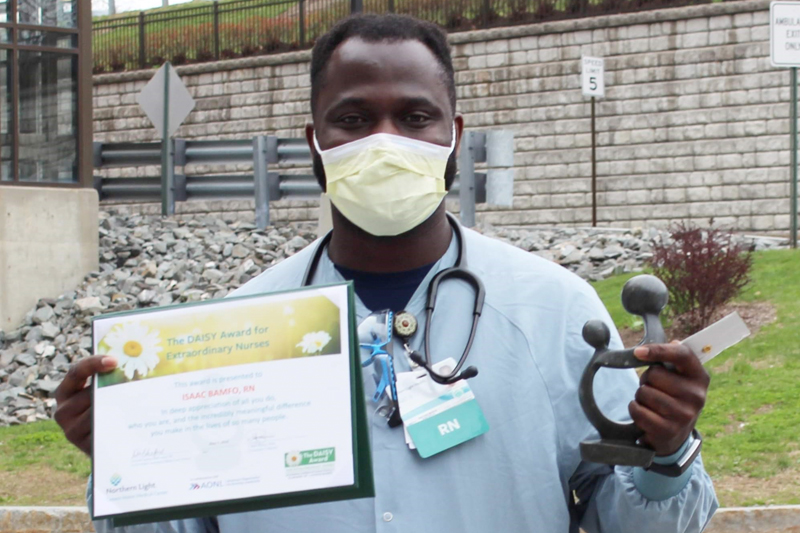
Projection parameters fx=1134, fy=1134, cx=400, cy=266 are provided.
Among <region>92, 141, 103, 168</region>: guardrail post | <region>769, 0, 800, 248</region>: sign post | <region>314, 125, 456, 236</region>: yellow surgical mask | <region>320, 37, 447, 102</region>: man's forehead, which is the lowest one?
<region>314, 125, 456, 236</region>: yellow surgical mask

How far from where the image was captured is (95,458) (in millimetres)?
2205

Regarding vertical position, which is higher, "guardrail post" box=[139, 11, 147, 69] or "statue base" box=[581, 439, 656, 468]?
"guardrail post" box=[139, 11, 147, 69]

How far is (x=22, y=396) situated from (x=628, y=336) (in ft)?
18.9

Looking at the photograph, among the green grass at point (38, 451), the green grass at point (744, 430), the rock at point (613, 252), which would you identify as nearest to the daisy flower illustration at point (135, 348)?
the green grass at point (744, 430)

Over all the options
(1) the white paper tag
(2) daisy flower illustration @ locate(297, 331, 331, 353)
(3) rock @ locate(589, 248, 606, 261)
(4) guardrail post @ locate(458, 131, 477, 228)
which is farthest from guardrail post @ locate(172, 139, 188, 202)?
(1) the white paper tag

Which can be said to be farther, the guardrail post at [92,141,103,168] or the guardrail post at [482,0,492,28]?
the guardrail post at [482,0,492,28]

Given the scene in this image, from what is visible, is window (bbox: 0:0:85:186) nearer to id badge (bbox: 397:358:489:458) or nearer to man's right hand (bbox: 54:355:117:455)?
man's right hand (bbox: 54:355:117:455)

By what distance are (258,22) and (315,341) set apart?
29.7 metres

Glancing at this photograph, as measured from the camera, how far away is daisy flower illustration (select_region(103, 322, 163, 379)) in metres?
2.24

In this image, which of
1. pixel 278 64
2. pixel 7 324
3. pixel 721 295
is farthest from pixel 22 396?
pixel 278 64

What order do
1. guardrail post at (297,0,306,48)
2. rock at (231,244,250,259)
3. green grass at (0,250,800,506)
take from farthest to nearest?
guardrail post at (297,0,306,48) < rock at (231,244,250,259) < green grass at (0,250,800,506)

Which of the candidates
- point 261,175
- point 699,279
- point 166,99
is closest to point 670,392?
point 699,279

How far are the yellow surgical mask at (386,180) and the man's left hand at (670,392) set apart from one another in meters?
0.73

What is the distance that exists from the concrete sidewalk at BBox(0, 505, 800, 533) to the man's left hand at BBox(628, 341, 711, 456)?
4.35 metres
